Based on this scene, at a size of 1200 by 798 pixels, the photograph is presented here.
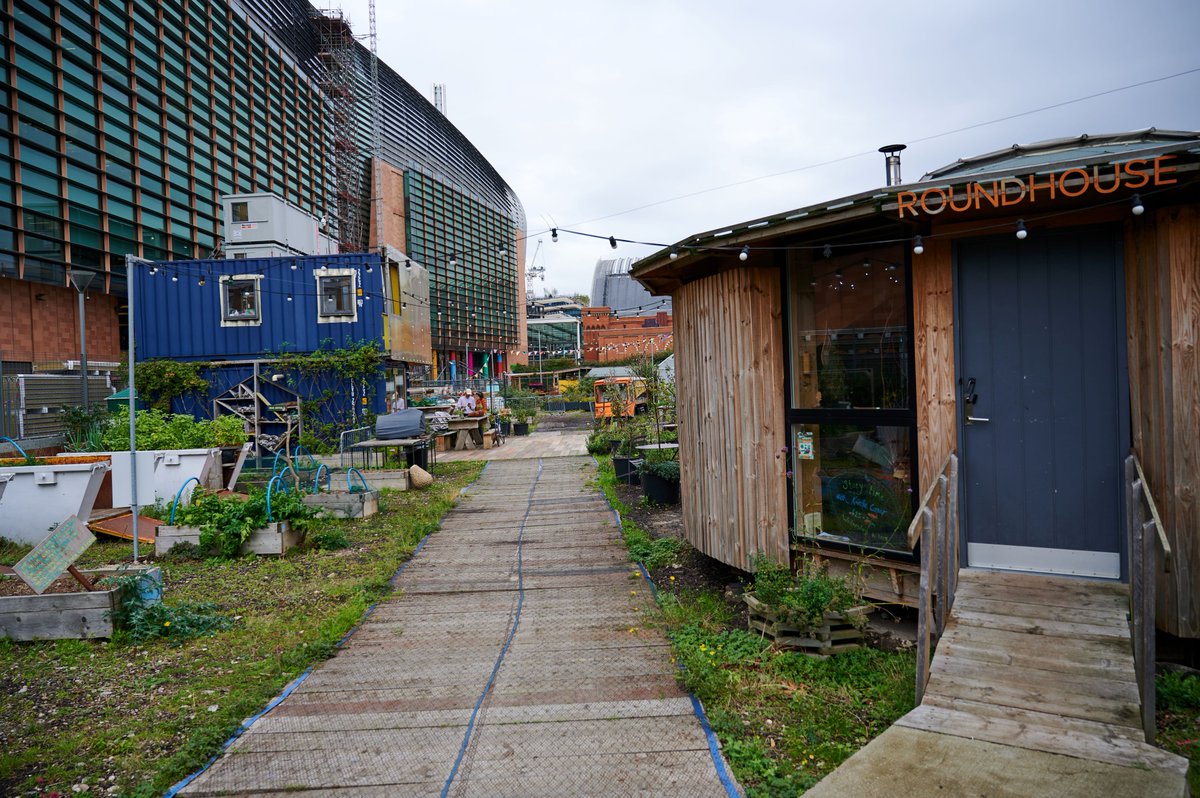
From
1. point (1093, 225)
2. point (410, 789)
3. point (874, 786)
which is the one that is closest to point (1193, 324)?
point (1093, 225)

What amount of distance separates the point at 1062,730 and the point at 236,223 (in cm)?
2202

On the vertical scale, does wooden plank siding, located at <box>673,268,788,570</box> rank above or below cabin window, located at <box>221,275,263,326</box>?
below

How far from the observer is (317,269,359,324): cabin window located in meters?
17.7

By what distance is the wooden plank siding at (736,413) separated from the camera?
539cm

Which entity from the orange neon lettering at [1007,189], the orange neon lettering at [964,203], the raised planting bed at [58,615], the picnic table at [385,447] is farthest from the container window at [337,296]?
the orange neon lettering at [1007,189]

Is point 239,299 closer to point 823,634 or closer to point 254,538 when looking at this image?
point 254,538

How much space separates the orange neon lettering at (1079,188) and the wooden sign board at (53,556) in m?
7.28

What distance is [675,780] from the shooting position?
10.6 feet

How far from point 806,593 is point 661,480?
229 inches

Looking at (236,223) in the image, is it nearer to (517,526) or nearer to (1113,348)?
(517,526)

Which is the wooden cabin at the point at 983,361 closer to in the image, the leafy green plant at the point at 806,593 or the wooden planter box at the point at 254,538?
the leafy green plant at the point at 806,593

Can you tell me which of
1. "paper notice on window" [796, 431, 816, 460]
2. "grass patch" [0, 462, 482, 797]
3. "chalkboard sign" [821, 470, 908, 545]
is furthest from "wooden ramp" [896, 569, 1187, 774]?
"grass patch" [0, 462, 482, 797]

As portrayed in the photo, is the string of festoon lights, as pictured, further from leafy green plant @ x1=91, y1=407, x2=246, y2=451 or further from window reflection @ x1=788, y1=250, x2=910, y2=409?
leafy green plant @ x1=91, y1=407, x2=246, y2=451

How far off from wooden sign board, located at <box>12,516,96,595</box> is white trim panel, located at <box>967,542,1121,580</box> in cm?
673
